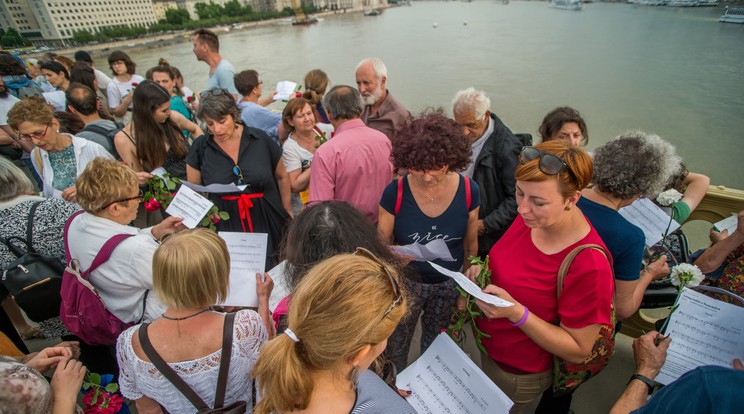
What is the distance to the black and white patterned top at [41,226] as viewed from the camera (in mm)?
1896

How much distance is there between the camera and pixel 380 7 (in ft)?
260

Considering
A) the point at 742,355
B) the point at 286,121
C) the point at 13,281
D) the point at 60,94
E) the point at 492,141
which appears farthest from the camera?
the point at 60,94

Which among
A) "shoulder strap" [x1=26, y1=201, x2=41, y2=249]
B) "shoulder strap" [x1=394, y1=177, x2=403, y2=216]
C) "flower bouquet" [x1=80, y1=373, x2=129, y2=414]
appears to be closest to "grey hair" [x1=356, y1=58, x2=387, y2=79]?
"shoulder strap" [x1=394, y1=177, x2=403, y2=216]

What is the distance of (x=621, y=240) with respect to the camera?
4.55ft

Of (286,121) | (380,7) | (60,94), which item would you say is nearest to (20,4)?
(380,7)

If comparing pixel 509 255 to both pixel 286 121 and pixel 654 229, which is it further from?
pixel 286 121

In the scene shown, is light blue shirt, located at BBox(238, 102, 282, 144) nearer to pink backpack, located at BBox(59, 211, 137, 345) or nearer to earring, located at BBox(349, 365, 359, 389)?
pink backpack, located at BBox(59, 211, 137, 345)

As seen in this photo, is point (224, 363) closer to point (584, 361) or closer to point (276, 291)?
point (276, 291)

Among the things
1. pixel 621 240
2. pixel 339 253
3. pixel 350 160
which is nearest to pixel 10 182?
pixel 350 160

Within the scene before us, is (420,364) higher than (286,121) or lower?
→ lower

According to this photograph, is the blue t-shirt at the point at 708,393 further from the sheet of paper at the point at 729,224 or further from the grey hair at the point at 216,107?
the grey hair at the point at 216,107

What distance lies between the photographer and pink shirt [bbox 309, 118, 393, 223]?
6.89 ft

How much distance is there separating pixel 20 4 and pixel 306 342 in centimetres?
10127

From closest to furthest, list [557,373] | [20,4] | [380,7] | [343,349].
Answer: [343,349]
[557,373]
[20,4]
[380,7]
